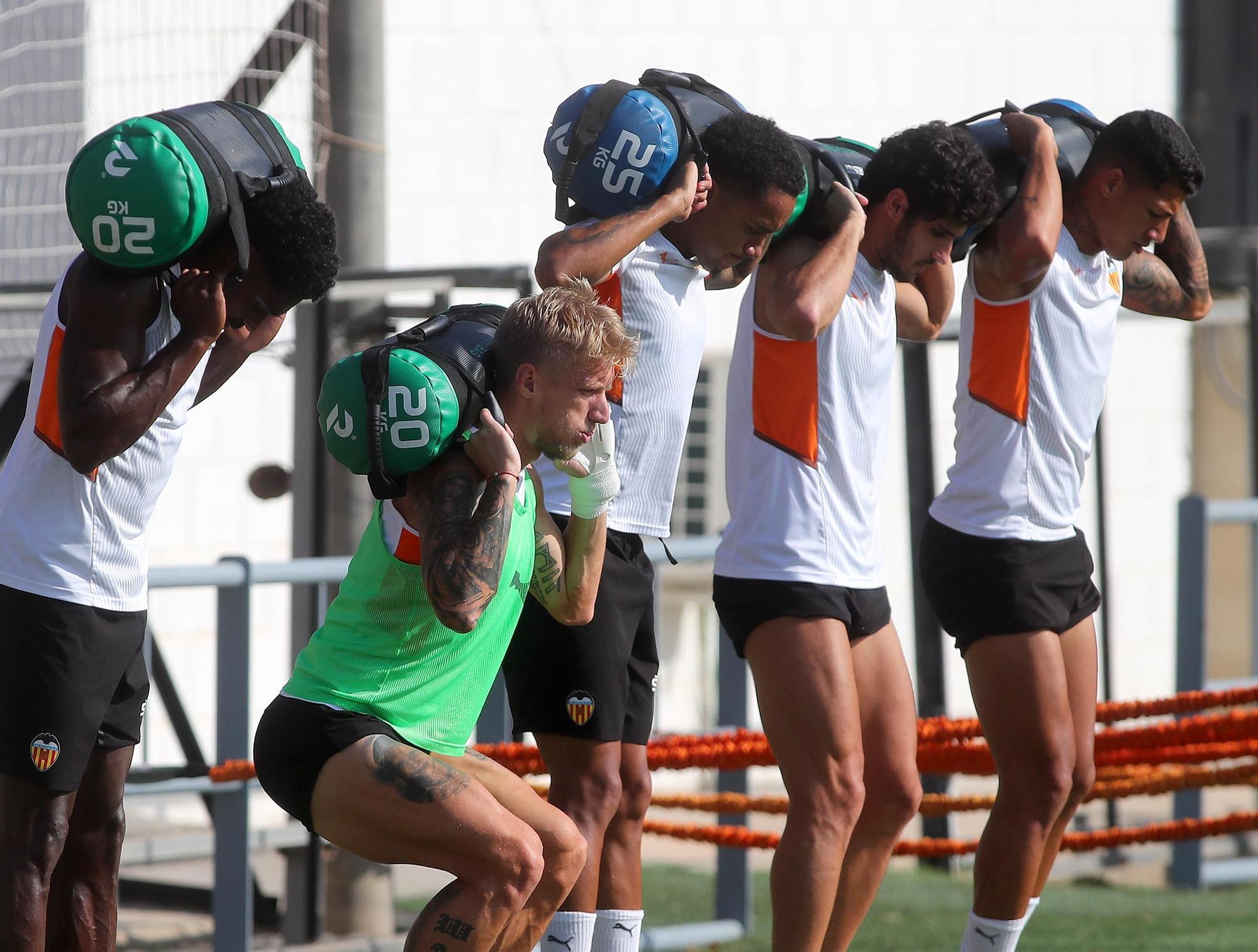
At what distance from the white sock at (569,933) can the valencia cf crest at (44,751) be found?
1106mm

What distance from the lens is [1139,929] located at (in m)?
6.00

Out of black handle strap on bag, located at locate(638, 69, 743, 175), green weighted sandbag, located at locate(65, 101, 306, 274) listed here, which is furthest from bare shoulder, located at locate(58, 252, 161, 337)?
black handle strap on bag, located at locate(638, 69, 743, 175)

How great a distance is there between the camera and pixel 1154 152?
4141 mm

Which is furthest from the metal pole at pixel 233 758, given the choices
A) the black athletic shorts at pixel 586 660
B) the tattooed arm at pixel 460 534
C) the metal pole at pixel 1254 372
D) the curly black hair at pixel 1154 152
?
the metal pole at pixel 1254 372

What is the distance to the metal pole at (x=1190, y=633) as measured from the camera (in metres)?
6.36

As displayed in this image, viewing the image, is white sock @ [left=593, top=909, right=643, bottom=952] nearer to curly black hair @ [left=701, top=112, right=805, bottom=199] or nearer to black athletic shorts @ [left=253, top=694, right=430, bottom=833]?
black athletic shorts @ [left=253, top=694, right=430, bottom=833]

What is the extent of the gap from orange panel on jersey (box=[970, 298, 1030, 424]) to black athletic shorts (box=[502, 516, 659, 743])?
3.46 ft

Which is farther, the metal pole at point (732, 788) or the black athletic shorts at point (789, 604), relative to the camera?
the metal pole at point (732, 788)

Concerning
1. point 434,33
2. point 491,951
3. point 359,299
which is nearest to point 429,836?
point 491,951

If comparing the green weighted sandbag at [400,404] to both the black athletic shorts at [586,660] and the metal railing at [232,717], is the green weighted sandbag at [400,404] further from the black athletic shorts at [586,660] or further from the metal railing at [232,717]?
the metal railing at [232,717]

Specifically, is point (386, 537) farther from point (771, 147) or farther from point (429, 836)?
point (771, 147)

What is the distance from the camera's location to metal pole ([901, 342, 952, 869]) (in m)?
7.09

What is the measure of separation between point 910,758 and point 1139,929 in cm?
251

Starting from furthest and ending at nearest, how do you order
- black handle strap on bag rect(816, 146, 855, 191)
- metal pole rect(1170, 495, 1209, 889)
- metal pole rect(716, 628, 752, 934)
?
metal pole rect(1170, 495, 1209, 889)
metal pole rect(716, 628, 752, 934)
black handle strap on bag rect(816, 146, 855, 191)
